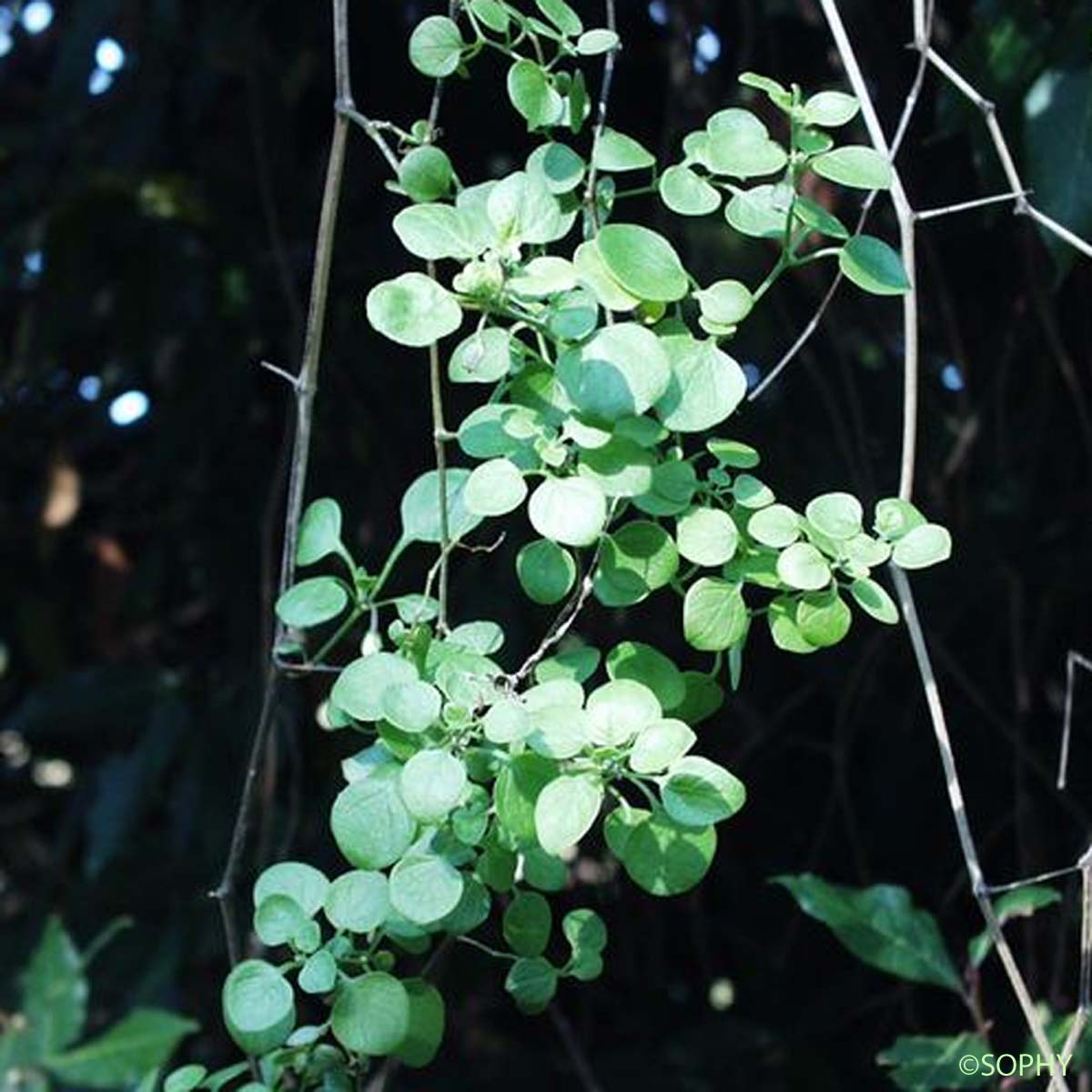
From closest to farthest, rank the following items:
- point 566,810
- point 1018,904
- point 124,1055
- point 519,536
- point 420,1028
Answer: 1. point 566,810
2. point 420,1028
3. point 1018,904
4. point 124,1055
5. point 519,536

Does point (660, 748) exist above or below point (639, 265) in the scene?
below

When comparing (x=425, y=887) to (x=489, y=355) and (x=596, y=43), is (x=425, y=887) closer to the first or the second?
(x=489, y=355)

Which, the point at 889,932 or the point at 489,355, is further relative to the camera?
the point at 889,932

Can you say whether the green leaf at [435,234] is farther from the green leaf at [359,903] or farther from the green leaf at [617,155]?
the green leaf at [359,903]

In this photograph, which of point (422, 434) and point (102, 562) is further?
point (102, 562)

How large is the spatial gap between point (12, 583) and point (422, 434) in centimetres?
62

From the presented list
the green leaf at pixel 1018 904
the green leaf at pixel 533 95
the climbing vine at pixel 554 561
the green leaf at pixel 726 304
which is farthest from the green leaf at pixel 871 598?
the green leaf at pixel 1018 904

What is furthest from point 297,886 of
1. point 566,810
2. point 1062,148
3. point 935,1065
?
point 1062,148

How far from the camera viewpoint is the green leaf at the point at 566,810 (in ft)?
2.04

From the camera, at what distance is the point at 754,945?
1611mm

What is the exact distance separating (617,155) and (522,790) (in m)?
0.24

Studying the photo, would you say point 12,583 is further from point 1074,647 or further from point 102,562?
point 1074,647

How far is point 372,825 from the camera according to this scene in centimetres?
68

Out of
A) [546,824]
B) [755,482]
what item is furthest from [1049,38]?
[546,824]
